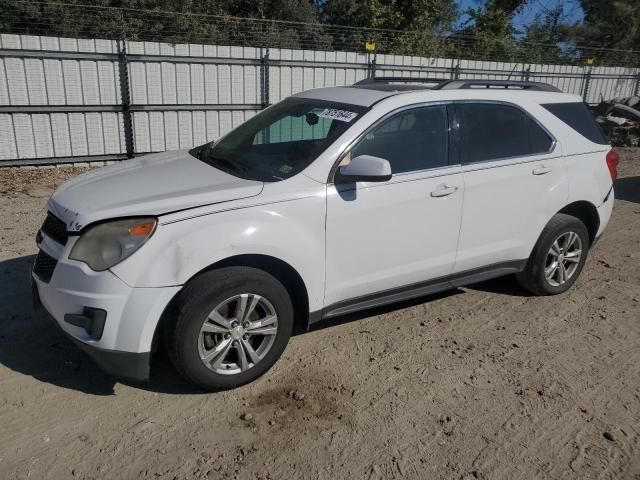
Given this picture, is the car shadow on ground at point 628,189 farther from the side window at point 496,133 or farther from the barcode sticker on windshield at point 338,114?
the barcode sticker on windshield at point 338,114

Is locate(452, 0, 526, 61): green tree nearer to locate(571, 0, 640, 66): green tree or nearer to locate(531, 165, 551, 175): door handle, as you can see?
locate(571, 0, 640, 66): green tree

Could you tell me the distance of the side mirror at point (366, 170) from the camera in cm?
334

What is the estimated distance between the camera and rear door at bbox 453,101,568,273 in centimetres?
405

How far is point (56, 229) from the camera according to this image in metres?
3.25

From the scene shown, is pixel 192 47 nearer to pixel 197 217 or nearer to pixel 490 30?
pixel 197 217

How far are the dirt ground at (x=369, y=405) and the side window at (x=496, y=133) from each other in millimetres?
1302

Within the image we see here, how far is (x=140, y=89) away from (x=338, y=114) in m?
7.17

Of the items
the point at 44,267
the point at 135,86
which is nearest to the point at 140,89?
the point at 135,86

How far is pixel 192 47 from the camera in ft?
33.8

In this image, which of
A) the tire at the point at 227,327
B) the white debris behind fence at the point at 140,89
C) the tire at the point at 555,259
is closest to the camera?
the tire at the point at 227,327

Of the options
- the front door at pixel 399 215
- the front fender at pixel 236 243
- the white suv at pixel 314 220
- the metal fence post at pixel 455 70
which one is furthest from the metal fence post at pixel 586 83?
the front fender at pixel 236 243

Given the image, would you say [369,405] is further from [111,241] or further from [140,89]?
[140,89]

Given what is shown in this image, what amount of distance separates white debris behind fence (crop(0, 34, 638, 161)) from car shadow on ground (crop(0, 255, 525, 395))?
5458mm

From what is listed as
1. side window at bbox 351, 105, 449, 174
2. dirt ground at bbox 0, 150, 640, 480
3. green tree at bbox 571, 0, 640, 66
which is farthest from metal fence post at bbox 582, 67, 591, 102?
green tree at bbox 571, 0, 640, 66
